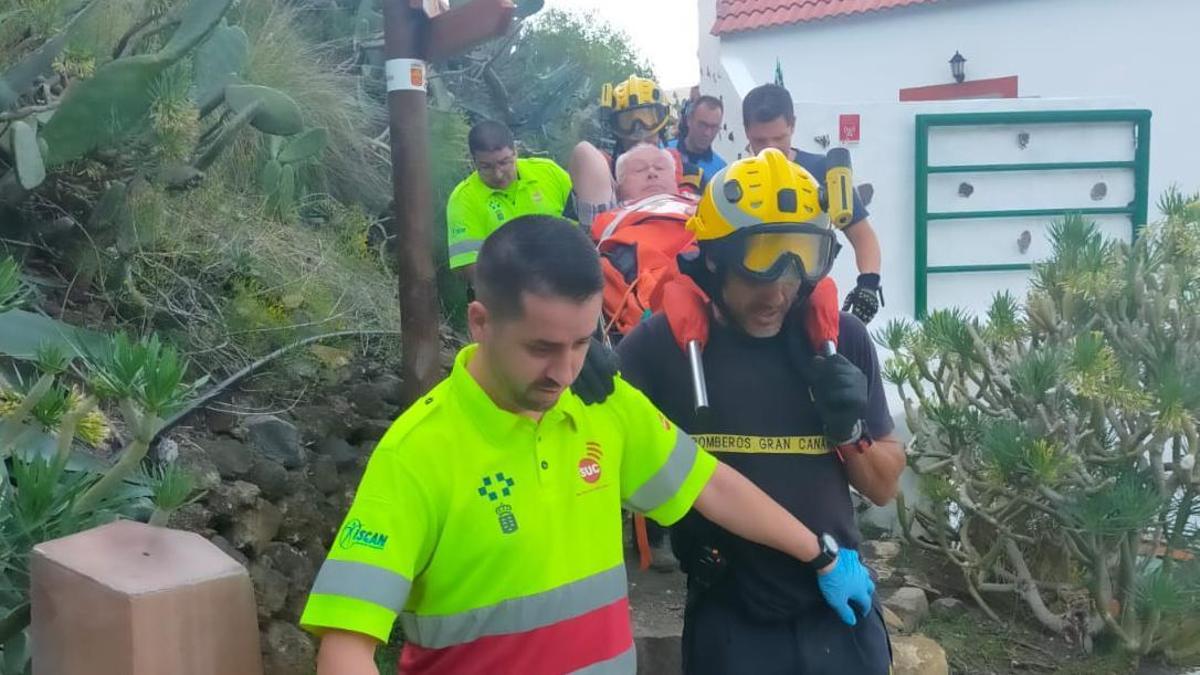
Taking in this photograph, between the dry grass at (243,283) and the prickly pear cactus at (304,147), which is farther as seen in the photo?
the prickly pear cactus at (304,147)

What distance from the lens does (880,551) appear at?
17.6 feet

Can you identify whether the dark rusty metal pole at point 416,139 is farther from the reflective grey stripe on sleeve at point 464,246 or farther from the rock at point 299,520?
the reflective grey stripe on sleeve at point 464,246

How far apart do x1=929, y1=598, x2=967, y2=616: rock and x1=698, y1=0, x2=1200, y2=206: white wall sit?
451 cm

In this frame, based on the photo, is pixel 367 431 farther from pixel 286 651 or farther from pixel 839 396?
pixel 839 396

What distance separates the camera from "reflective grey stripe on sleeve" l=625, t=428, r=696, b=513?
2.17 m

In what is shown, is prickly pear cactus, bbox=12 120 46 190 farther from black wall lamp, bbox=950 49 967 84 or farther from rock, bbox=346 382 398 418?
black wall lamp, bbox=950 49 967 84

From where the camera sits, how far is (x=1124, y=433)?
4.12 meters

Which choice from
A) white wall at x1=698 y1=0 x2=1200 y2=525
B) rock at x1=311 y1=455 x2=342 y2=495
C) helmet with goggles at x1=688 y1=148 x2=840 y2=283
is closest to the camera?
helmet with goggles at x1=688 y1=148 x2=840 y2=283

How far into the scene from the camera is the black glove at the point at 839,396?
2.31 meters

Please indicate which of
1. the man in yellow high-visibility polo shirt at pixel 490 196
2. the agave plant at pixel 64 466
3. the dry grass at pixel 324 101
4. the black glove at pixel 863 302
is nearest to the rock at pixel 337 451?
the man in yellow high-visibility polo shirt at pixel 490 196

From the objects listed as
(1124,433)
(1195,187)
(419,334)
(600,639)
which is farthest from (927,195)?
(600,639)

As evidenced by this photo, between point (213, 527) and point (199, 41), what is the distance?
68.9 inches

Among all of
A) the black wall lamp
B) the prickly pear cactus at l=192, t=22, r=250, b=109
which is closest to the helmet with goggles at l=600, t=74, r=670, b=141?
the prickly pear cactus at l=192, t=22, r=250, b=109

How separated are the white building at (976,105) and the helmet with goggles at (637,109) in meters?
2.44
